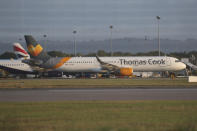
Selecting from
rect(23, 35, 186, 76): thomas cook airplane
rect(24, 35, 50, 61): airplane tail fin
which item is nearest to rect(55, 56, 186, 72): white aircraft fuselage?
rect(23, 35, 186, 76): thomas cook airplane

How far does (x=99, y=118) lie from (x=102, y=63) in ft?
178

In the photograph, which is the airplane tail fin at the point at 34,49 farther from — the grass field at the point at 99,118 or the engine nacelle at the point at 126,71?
the grass field at the point at 99,118

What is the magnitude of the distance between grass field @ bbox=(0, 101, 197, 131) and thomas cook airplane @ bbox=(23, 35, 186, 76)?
4702 cm

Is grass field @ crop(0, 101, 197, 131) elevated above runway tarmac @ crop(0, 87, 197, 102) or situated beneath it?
situated beneath

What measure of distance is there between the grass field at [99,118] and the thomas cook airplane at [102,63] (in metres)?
47.0

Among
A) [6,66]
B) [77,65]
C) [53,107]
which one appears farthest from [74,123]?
[6,66]

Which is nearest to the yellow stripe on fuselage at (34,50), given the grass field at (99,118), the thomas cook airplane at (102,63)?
the thomas cook airplane at (102,63)

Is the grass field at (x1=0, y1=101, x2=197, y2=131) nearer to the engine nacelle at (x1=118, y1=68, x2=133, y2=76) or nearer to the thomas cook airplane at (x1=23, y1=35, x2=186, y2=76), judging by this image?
the engine nacelle at (x1=118, y1=68, x2=133, y2=76)

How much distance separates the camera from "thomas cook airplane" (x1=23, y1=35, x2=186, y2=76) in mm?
66375

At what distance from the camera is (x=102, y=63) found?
225ft

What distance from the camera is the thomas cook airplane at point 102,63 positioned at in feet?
218

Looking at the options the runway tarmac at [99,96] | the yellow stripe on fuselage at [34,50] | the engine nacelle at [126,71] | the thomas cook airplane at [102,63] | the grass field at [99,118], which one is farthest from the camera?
the yellow stripe on fuselage at [34,50]

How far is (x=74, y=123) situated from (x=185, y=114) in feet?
15.8

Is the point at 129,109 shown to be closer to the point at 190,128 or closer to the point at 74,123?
the point at 74,123
